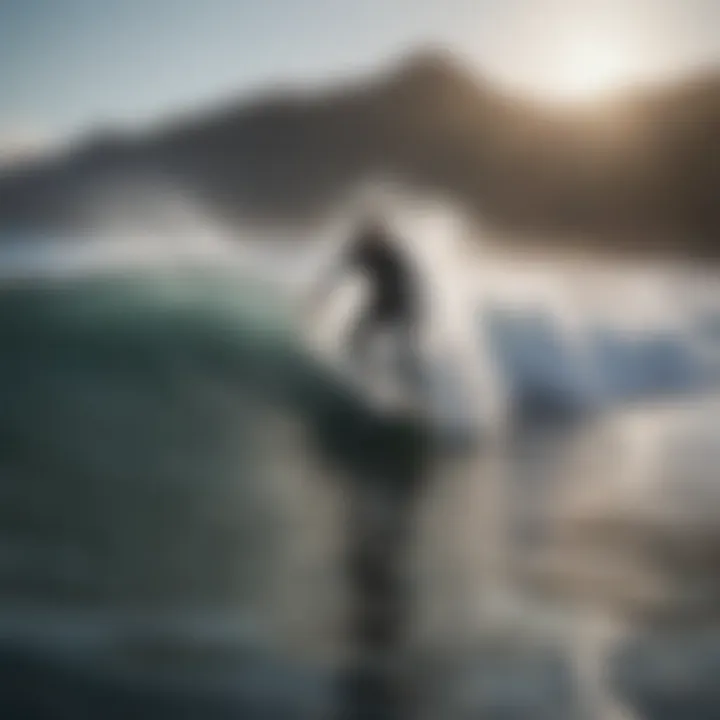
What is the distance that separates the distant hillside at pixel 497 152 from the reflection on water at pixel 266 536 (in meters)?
0.14

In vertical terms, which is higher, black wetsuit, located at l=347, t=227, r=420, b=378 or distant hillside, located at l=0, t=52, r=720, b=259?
distant hillside, located at l=0, t=52, r=720, b=259

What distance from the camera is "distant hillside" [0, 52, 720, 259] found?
3.05 ft

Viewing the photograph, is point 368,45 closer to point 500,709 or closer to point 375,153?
point 375,153

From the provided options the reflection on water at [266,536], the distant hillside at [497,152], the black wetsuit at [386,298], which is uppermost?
the distant hillside at [497,152]

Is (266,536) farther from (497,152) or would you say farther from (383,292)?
(497,152)

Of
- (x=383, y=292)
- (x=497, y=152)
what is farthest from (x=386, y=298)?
(x=497, y=152)

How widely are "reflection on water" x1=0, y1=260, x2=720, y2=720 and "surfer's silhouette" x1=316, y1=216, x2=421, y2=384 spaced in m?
0.07

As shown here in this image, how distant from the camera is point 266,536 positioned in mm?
935

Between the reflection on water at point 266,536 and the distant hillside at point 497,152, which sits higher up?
the distant hillside at point 497,152

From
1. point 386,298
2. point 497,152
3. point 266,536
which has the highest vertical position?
point 497,152

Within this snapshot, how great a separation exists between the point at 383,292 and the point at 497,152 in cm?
17

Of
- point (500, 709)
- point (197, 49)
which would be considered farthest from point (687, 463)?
point (197, 49)

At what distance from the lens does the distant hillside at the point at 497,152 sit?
3.05 ft

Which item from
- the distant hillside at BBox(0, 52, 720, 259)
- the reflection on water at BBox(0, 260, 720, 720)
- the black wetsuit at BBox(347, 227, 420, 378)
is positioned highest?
the distant hillside at BBox(0, 52, 720, 259)
